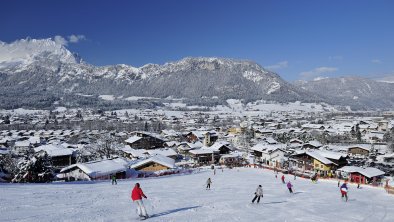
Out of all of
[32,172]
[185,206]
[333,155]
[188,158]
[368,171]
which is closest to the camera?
[185,206]

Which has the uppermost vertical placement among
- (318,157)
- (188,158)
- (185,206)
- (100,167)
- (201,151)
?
(185,206)

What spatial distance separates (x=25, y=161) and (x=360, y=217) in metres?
28.4

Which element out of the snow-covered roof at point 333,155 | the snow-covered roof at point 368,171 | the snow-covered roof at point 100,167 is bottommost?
the snow-covered roof at point 368,171

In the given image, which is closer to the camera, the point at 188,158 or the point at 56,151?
the point at 56,151

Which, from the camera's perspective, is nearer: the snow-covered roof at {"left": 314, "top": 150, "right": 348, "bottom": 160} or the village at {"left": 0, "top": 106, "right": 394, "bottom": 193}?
the village at {"left": 0, "top": 106, "right": 394, "bottom": 193}

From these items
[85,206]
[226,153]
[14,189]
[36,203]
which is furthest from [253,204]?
[226,153]

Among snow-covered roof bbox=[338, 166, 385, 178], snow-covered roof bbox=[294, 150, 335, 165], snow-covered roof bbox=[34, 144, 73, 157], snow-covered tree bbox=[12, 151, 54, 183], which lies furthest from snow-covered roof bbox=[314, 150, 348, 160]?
snow-covered roof bbox=[34, 144, 73, 157]

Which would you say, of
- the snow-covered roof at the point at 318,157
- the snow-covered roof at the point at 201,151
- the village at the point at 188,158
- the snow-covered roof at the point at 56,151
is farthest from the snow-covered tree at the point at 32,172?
the snow-covered roof at the point at 318,157

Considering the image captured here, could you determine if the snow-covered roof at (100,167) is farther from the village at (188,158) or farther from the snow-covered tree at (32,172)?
the snow-covered tree at (32,172)

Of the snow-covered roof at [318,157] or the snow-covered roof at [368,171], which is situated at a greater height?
the snow-covered roof at [318,157]

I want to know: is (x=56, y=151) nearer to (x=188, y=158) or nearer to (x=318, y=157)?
(x=188, y=158)

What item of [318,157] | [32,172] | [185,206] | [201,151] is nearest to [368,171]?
[318,157]

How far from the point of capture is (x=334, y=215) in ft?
50.0

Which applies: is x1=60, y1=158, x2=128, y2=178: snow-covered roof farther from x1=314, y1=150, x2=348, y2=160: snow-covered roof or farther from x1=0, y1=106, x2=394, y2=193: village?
x1=314, y1=150, x2=348, y2=160: snow-covered roof
